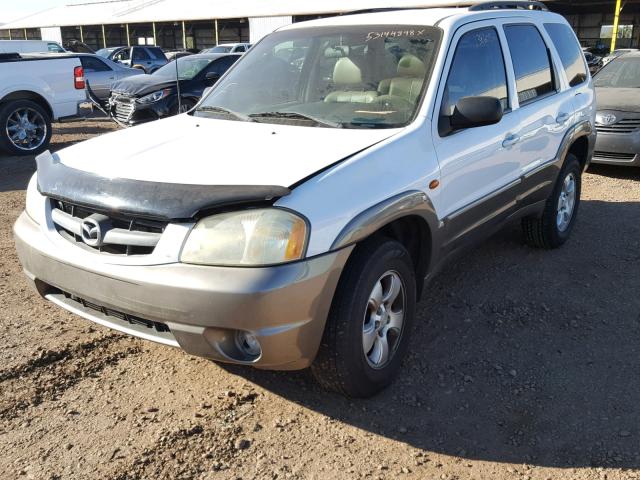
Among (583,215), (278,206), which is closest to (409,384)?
(278,206)

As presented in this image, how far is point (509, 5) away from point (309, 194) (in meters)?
2.98

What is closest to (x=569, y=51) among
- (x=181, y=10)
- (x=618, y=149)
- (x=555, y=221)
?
(x=555, y=221)

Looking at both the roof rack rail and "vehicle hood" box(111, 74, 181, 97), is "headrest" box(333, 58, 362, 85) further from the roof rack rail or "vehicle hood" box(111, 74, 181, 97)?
"vehicle hood" box(111, 74, 181, 97)

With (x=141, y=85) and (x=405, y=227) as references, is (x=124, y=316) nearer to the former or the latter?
(x=405, y=227)

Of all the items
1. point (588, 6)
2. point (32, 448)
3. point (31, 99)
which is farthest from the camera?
point (588, 6)

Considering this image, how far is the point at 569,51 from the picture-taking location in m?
5.32

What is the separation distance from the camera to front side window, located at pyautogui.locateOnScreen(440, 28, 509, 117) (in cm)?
367

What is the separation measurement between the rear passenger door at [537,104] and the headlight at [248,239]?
225cm

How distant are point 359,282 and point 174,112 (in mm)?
8911

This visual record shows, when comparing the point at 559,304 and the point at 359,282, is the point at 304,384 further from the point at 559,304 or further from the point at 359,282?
the point at 559,304

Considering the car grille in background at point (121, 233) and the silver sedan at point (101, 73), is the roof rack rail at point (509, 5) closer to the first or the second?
the car grille in background at point (121, 233)

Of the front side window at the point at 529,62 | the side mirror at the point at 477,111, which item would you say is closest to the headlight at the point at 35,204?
the side mirror at the point at 477,111

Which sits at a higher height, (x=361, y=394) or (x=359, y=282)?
(x=359, y=282)

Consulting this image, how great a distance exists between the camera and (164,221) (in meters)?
2.70
